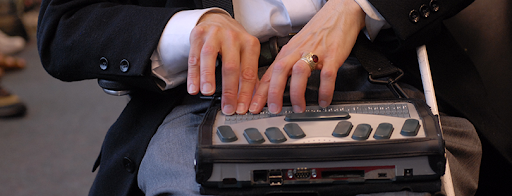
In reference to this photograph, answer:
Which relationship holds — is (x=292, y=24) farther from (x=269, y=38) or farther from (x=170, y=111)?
(x=170, y=111)

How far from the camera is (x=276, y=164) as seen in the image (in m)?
0.44

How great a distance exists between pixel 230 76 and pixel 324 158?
0.20 meters

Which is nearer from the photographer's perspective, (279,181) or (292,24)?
(279,181)

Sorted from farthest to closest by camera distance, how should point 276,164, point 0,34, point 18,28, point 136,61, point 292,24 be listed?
1. point 18,28
2. point 0,34
3. point 292,24
4. point 136,61
5. point 276,164

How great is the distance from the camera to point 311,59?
576 millimetres

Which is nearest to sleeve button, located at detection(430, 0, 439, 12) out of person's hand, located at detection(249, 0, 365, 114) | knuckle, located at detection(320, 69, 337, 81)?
person's hand, located at detection(249, 0, 365, 114)

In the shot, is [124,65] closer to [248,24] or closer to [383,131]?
[248,24]

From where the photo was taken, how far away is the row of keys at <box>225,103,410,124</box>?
19.7 inches

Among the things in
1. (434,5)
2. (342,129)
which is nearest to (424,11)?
(434,5)

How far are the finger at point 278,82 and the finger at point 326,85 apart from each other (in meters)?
0.05

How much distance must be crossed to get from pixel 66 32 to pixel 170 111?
0.22 meters

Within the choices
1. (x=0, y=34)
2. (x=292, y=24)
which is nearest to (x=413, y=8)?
(x=292, y=24)

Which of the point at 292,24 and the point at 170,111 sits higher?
the point at 292,24

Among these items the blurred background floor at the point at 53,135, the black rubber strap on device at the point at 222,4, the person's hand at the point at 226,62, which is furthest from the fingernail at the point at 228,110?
the blurred background floor at the point at 53,135
